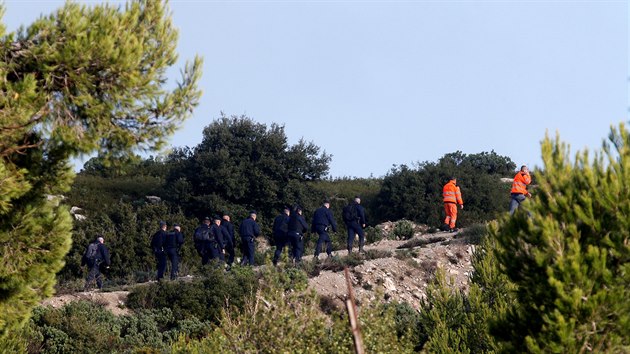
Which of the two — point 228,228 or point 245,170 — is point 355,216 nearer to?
point 228,228

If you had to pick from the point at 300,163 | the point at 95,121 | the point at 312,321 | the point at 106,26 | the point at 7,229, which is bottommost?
the point at 312,321

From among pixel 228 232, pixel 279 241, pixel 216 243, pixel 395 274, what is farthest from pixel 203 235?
A: pixel 395 274

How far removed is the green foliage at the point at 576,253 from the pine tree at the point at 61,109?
568 cm

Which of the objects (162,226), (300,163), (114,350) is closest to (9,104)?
(114,350)

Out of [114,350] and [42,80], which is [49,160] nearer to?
[42,80]

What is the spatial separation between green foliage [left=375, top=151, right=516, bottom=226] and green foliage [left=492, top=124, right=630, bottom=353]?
107 ft

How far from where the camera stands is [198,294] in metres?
32.1

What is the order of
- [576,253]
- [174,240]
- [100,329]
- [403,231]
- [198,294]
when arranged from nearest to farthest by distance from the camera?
[576,253] → [100,329] → [198,294] → [174,240] → [403,231]

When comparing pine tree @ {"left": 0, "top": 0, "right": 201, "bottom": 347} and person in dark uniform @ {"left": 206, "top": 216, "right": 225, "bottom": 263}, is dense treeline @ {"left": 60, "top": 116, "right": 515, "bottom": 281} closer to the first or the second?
person in dark uniform @ {"left": 206, "top": 216, "right": 225, "bottom": 263}

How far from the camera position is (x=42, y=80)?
16719mm

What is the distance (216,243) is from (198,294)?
2360 mm

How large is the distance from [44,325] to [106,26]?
14020 millimetres

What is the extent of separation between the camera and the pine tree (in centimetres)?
1669

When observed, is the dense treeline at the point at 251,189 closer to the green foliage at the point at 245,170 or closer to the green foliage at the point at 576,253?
the green foliage at the point at 245,170
